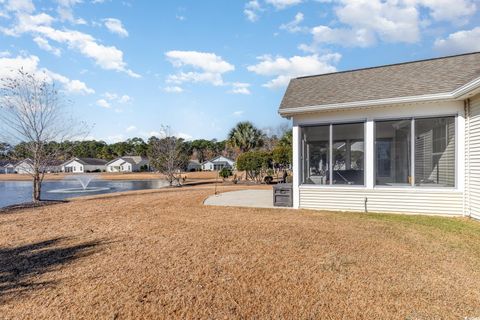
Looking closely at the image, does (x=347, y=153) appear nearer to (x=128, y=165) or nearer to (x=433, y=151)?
(x=433, y=151)

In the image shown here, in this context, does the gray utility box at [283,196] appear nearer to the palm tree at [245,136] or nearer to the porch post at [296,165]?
the porch post at [296,165]

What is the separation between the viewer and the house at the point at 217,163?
209 ft

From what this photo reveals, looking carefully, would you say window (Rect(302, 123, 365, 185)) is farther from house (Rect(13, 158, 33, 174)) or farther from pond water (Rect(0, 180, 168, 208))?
pond water (Rect(0, 180, 168, 208))

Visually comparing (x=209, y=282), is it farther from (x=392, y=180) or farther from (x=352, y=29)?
(x=352, y=29)

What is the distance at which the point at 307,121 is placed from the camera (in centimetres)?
901

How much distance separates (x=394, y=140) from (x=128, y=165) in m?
63.8

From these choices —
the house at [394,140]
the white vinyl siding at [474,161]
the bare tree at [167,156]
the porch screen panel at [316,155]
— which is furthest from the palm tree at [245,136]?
the white vinyl siding at [474,161]

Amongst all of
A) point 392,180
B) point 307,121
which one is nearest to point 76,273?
point 307,121

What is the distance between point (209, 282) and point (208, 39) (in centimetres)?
1455

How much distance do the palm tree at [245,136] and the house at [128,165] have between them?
115ft

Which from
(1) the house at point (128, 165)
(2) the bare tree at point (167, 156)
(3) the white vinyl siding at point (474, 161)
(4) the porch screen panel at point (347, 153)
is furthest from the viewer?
(1) the house at point (128, 165)

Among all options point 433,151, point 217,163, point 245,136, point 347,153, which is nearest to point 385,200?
point 347,153

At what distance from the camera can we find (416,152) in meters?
7.88

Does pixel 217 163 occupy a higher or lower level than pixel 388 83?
lower
